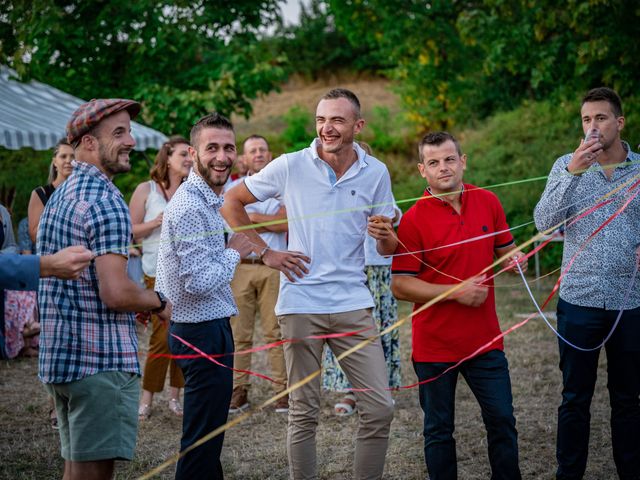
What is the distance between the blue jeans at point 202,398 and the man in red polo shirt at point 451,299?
39.6 inches

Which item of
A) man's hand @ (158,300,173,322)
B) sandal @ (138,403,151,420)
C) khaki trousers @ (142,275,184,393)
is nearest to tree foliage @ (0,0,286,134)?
khaki trousers @ (142,275,184,393)

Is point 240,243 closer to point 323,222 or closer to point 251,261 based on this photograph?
point 323,222

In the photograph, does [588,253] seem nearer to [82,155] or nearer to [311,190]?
→ [311,190]

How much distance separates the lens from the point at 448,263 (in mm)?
3943

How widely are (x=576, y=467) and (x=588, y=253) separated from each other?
3.93ft

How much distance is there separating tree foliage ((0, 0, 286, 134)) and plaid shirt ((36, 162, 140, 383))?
8.91m

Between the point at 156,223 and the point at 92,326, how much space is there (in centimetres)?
319

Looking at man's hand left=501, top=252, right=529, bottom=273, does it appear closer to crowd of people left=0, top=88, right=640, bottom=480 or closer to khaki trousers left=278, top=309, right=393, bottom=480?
crowd of people left=0, top=88, right=640, bottom=480

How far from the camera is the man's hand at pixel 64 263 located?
2.71 meters

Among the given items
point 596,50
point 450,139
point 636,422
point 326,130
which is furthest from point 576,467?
point 596,50

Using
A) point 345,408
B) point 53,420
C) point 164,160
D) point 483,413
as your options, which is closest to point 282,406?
point 345,408

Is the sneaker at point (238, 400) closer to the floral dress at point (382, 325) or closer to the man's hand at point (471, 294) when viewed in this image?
the floral dress at point (382, 325)

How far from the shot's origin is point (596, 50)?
10820mm

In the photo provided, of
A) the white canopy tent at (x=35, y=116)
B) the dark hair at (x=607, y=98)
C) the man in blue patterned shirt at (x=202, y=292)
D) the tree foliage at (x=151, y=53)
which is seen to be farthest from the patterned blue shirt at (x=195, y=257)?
the tree foliage at (x=151, y=53)
